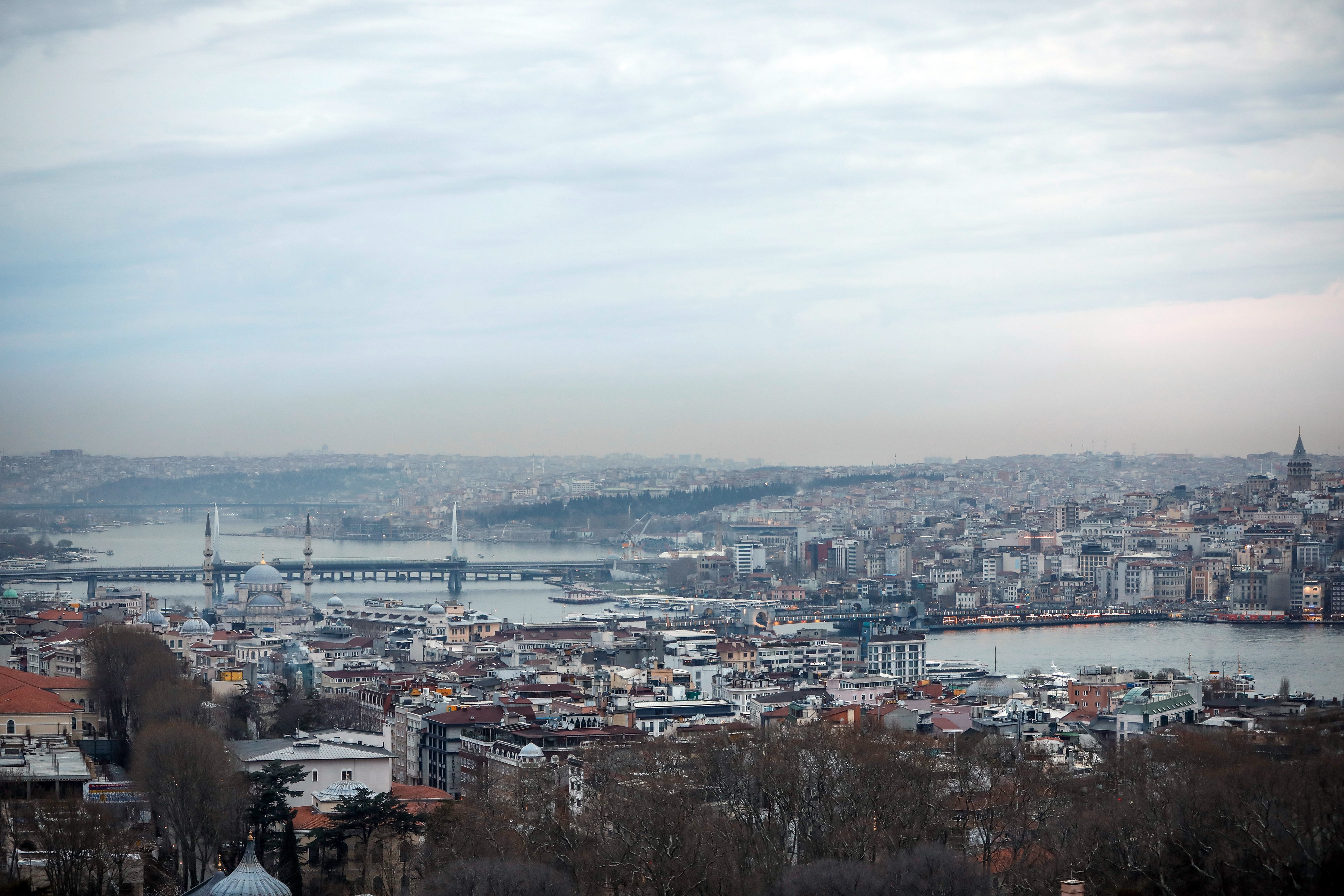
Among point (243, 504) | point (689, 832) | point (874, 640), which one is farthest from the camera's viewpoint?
point (243, 504)

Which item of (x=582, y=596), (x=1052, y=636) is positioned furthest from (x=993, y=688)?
(x=582, y=596)

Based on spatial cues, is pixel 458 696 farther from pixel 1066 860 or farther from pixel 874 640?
pixel 874 640

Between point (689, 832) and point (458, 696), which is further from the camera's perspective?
point (458, 696)

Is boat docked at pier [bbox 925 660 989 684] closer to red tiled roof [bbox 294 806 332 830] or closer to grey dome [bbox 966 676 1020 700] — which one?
grey dome [bbox 966 676 1020 700]

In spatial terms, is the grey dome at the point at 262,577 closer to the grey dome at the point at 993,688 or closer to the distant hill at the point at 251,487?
the grey dome at the point at 993,688

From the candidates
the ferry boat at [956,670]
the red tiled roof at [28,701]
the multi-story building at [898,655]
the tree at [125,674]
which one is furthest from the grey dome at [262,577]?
the red tiled roof at [28,701]

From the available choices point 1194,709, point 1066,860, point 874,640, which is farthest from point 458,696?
point 874,640

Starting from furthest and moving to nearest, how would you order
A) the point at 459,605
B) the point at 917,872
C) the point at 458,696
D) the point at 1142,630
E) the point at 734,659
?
the point at 1142,630, the point at 459,605, the point at 734,659, the point at 458,696, the point at 917,872
